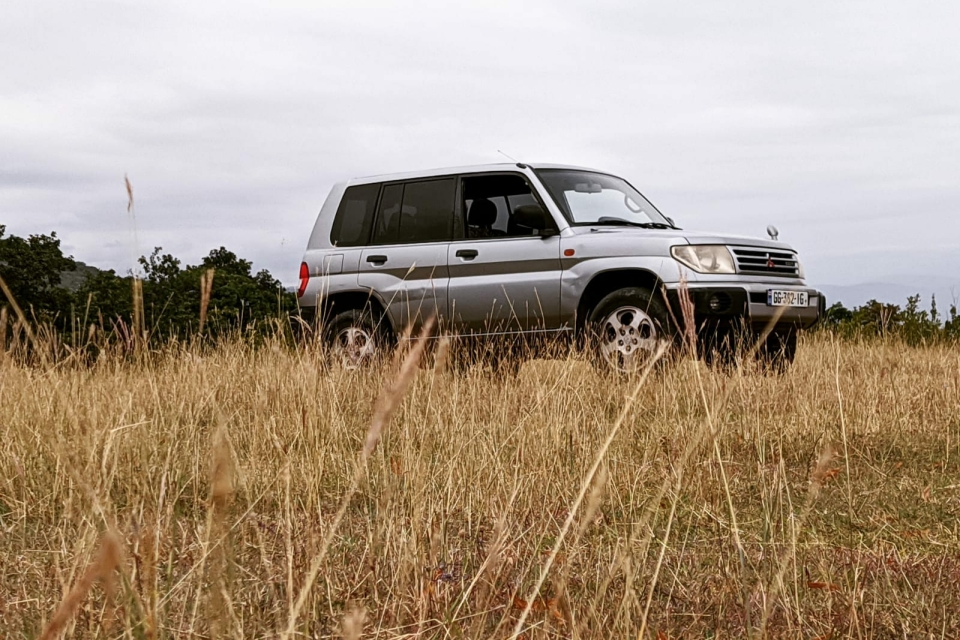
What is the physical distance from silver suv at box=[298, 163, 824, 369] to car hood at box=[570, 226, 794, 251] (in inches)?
0.6

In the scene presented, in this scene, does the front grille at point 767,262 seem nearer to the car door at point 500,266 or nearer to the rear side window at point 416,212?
the car door at point 500,266

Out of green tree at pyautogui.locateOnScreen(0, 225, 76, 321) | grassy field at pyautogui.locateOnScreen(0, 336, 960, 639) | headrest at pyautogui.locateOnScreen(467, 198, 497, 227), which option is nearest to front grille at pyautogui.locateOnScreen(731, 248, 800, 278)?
grassy field at pyautogui.locateOnScreen(0, 336, 960, 639)

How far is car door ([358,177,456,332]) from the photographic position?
877 cm

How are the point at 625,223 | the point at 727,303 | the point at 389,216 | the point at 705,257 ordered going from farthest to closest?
the point at 389,216
the point at 625,223
the point at 705,257
the point at 727,303

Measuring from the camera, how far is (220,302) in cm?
1548

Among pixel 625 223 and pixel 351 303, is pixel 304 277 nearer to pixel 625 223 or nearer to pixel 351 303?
pixel 351 303

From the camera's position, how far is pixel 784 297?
26.5 feet

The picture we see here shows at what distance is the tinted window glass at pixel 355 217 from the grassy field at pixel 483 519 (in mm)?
2742

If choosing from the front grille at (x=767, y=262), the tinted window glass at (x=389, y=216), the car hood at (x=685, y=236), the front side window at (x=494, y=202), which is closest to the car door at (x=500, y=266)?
the front side window at (x=494, y=202)

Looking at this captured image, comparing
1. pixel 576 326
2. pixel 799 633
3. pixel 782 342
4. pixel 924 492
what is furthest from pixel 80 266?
pixel 799 633

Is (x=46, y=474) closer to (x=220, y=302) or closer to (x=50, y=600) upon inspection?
(x=50, y=600)

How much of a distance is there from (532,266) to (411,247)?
1.25 meters

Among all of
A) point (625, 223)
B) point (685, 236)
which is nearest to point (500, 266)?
point (625, 223)

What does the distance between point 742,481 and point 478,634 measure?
2.75 meters
